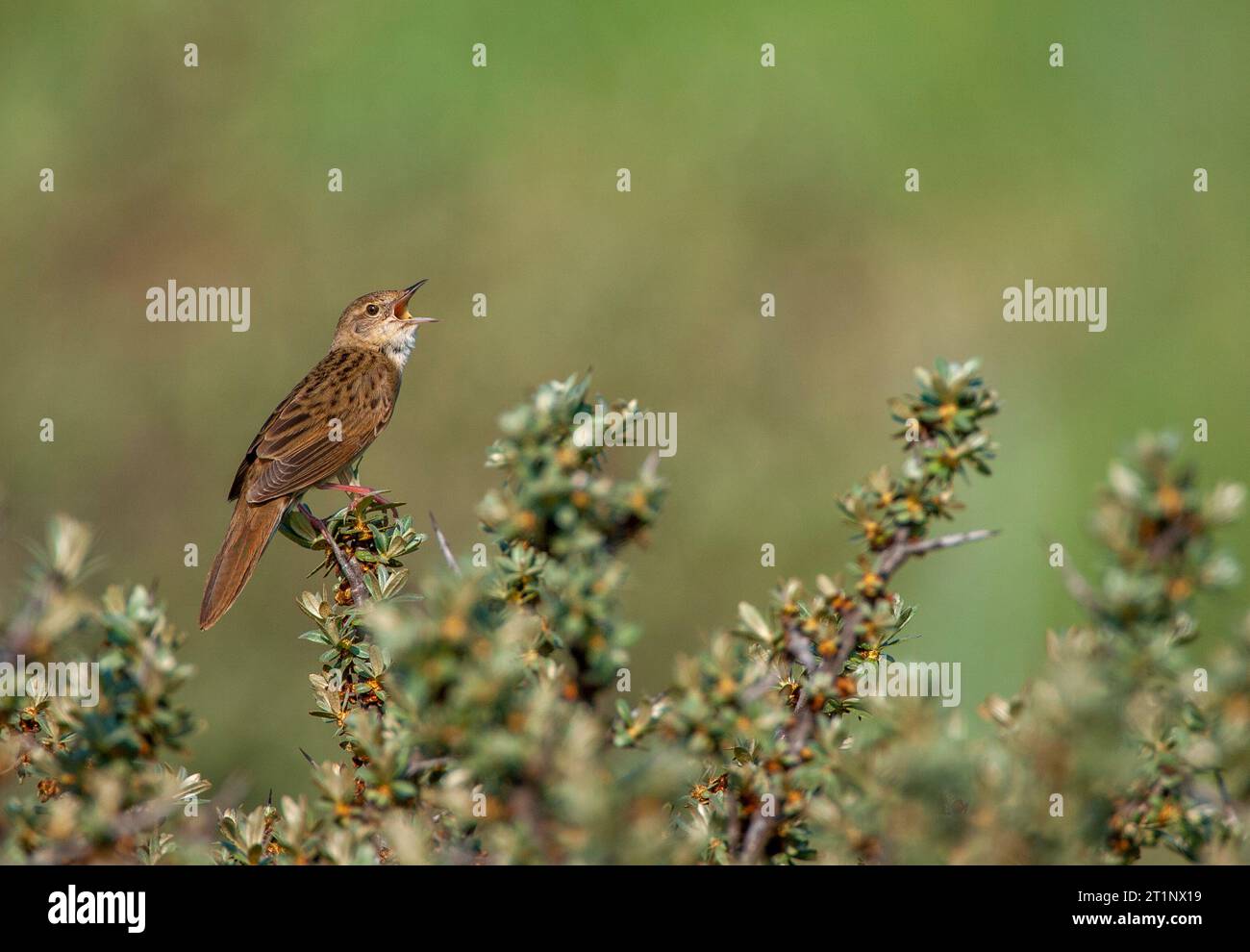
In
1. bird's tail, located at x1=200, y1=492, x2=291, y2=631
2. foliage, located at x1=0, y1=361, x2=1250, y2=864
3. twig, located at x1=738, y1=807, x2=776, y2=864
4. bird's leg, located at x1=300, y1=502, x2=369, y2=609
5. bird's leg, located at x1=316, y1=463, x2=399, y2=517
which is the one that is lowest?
twig, located at x1=738, y1=807, x2=776, y2=864

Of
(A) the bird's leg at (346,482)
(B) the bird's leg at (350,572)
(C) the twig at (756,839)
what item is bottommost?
(C) the twig at (756,839)

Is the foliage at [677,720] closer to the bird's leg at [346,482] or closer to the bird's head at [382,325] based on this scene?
the bird's leg at [346,482]

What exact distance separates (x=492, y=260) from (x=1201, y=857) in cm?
816

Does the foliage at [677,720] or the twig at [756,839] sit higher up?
the foliage at [677,720]

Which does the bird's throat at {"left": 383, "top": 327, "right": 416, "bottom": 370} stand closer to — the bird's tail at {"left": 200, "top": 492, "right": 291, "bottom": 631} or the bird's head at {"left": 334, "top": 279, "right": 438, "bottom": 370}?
the bird's head at {"left": 334, "top": 279, "right": 438, "bottom": 370}

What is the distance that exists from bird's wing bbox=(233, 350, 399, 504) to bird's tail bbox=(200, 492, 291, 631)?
75 mm

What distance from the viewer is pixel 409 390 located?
9.28 meters

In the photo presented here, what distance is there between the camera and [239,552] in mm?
5660

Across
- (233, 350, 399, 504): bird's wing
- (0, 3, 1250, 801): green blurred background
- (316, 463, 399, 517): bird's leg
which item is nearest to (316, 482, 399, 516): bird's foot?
(316, 463, 399, 517): bird's leg

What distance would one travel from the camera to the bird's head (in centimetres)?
729

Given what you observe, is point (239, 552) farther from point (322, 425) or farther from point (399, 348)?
point (399, 348)

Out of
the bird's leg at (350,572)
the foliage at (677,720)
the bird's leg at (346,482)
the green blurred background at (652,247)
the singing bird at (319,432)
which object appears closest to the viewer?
the foliage at (677,720)

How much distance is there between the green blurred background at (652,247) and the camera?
29.0ft

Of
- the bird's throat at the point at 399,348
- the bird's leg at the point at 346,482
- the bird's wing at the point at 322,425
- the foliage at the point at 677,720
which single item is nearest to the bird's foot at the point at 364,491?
the bird's leg at the point at 346,482
